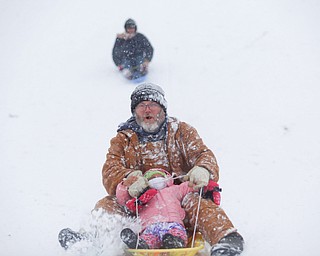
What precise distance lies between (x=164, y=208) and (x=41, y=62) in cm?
653

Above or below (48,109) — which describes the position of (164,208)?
below

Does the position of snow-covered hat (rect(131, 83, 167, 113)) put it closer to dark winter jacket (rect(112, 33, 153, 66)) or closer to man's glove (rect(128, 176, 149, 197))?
man's glove (rect(128, 176, 149, 197))

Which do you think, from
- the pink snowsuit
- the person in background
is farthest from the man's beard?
the person in background

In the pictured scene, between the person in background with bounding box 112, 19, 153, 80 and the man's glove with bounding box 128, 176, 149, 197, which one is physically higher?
the person in background with bounding box 112, 19, 153, 80

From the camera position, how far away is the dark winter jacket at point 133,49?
7309 mm

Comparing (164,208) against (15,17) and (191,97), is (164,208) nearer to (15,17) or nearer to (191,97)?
(191,97)

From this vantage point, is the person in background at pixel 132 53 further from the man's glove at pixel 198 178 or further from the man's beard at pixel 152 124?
the man's glove at pixel 198 178

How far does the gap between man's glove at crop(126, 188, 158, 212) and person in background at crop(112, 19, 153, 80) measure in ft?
15.4

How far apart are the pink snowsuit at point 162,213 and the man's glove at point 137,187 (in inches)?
2.8

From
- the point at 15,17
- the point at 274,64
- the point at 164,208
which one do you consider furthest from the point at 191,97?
the point at 15,17

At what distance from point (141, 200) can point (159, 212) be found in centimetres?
14

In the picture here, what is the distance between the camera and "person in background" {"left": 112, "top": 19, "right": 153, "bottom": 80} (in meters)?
7.28

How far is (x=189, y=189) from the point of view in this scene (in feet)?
9.38

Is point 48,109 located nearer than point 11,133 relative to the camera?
No
